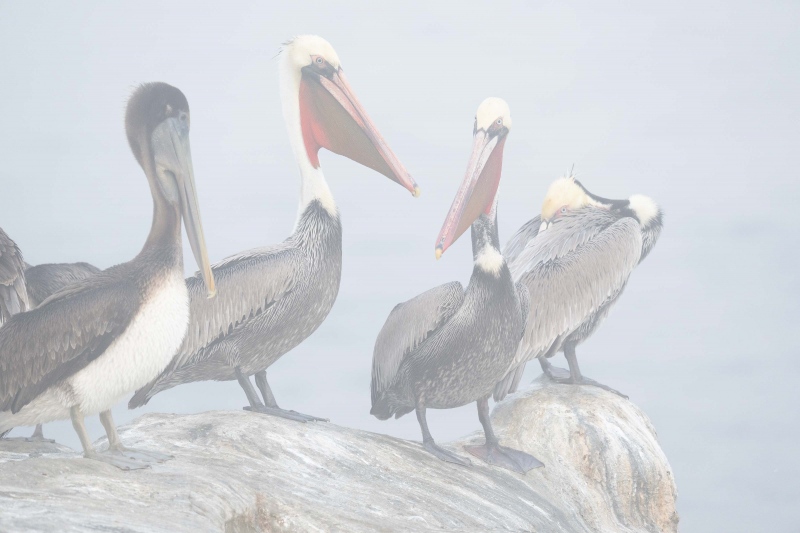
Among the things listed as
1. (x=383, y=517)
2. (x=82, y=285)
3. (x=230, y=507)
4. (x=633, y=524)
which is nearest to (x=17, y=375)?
(x=82, y=285)

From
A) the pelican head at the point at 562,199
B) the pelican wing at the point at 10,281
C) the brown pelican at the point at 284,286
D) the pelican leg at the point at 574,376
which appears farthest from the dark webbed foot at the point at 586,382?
the pelican wing at the point at 10,281

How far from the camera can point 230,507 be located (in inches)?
153

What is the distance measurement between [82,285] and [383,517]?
1.73 meters

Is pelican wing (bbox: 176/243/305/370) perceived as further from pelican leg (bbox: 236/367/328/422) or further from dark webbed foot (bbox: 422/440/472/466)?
dark webbed foot (bbox: 422/440/472/466)

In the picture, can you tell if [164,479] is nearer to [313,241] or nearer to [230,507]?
[230,507]

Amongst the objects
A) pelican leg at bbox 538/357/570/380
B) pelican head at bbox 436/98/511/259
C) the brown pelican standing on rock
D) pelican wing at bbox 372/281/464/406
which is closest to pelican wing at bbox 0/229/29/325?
the brown pelican standing on rock

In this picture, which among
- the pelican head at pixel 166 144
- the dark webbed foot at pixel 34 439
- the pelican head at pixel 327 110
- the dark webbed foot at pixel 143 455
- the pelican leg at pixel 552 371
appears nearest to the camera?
the dark webbed foot at pixel 143 455

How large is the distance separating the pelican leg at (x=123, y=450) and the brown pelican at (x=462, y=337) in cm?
205

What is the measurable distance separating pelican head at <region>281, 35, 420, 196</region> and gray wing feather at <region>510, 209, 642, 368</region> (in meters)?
1.49

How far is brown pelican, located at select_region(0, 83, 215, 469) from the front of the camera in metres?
4.06

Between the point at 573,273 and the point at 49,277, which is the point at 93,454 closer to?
the point at 49,277

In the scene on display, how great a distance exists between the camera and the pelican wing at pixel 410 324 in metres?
6.04

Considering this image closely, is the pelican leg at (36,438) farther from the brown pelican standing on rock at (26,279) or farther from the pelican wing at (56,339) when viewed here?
the pelican wing at (56,339)

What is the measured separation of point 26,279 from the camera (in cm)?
579
